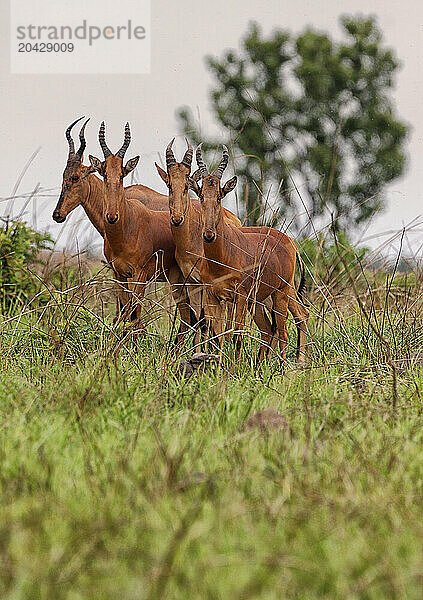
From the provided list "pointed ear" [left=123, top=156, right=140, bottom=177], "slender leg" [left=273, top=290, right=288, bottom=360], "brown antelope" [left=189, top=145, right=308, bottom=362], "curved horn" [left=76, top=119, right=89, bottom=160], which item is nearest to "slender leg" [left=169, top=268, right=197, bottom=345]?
"brown antelope" [left=189, top=145, right=308, bottom=362]

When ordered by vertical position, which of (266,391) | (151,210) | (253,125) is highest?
(253,125)

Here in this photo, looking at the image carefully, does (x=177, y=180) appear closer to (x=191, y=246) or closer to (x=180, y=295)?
(x=191, y=246)

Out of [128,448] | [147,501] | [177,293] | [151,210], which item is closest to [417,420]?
[128,448]

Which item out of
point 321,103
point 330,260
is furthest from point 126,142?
point 321,103

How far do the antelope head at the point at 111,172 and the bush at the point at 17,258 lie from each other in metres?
2.04

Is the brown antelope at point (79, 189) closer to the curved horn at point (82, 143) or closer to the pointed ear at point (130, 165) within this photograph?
the curved horn at point (82, 143)

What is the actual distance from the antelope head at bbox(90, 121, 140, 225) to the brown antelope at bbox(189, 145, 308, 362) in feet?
1.79

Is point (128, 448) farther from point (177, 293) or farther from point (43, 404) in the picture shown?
point (177, 293)

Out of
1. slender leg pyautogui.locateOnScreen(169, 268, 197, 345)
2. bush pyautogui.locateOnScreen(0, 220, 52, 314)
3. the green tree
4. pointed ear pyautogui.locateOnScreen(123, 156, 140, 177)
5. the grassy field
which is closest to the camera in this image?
the grassy field

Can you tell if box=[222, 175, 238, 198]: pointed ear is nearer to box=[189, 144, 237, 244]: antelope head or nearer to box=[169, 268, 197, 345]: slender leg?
box=[189, 144, 237, 244]: antelope head

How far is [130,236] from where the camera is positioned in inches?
206

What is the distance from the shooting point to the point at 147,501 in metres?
2.17

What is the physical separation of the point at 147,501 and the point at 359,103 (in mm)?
26203

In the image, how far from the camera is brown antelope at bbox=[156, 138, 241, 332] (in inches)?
189
